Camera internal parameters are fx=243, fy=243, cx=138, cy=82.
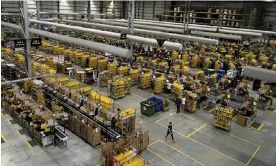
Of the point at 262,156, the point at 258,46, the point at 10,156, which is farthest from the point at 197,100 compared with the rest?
the point at 258,46

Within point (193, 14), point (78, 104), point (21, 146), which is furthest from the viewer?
point (193, 14)

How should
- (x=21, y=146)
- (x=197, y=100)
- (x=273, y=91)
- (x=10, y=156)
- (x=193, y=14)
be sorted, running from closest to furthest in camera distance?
(x=10, y=156)
(x=21, y=146)
(x=197, y=100)
(x=273, y=91)
(x=193, y=14)

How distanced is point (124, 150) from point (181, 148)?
3.72 meters

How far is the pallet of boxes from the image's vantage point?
1012 cm

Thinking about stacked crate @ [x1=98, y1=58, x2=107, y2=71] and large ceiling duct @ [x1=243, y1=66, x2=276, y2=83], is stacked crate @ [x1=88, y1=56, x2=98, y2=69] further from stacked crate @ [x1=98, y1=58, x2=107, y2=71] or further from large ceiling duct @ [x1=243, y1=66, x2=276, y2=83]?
large ceiling duct @ [x1=243, y1=66, x2=276, y2=83]

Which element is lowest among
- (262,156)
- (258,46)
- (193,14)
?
(262,156)

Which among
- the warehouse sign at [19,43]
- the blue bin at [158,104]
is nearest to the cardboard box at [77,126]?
the warehouse sign at [19,43]

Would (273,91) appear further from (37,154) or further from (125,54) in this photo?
(37,154)

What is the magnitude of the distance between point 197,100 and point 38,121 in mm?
11137

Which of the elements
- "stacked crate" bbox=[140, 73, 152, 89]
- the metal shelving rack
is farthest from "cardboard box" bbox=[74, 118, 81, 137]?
the metal shelving rack

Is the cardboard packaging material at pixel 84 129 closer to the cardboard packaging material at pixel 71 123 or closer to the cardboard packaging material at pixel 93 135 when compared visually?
the cardboard packaging material at pixel 93 135

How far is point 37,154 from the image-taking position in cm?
1202

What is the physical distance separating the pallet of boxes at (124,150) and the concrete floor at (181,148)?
0.66 m

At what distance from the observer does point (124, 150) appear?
10.9 m
